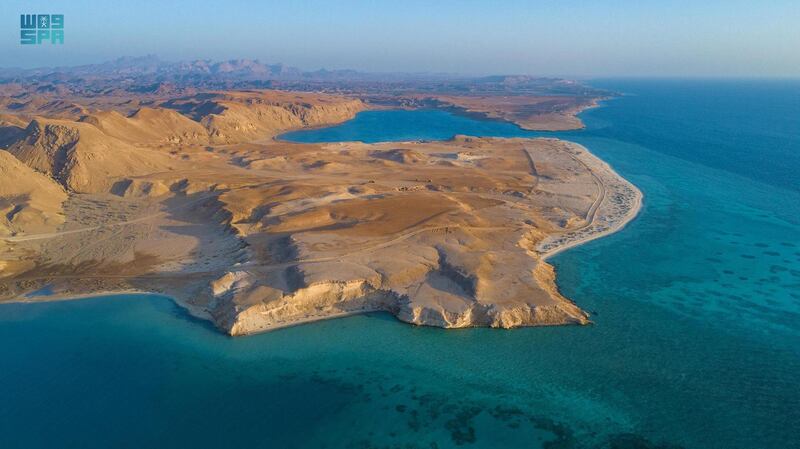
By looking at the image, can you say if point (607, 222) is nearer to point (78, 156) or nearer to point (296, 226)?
point (296, 226)

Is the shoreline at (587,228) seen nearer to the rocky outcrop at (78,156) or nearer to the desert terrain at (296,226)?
the desert terrain at (296,226)

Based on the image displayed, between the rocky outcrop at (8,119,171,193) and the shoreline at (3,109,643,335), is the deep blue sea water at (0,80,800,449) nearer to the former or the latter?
the shoreline at (3,109,643,335)

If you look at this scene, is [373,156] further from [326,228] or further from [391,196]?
[326,228]

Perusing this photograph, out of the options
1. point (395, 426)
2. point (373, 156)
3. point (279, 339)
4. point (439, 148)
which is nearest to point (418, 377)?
point (395, 426)

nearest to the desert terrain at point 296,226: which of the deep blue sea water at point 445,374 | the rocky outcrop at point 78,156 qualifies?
the rocky outcrop at point 78,156

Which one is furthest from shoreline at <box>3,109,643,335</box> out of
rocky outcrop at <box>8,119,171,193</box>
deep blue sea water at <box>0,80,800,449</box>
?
rocky outcrop at <box>8,119,171,193</box>

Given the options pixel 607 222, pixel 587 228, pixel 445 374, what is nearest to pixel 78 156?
pixel 445 374
